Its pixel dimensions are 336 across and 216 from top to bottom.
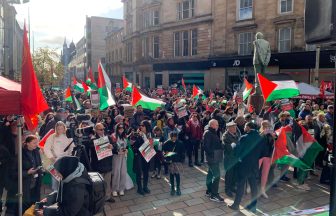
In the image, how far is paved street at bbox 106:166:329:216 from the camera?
6.39 m

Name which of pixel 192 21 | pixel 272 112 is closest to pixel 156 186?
pixel 272 112

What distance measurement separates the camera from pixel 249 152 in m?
6.17

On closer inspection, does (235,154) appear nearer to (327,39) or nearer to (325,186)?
(325,186)

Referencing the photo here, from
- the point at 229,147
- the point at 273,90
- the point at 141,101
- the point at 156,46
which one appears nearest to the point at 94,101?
the point at 141,101

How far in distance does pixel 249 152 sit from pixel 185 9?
3057 centimetres

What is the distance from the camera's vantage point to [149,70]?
3931 centimetres

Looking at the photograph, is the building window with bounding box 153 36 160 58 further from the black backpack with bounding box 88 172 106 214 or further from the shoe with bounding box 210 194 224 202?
the black backpack with bounding box 88 172 106 214

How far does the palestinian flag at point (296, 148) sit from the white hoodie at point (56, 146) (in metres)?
4.94

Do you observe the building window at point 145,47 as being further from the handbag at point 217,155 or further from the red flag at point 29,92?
the red flag at point 29,92

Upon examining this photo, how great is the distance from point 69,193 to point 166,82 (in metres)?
33.5

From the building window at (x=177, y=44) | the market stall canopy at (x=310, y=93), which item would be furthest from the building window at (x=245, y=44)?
the market stall canopy at (x=310, y=93)

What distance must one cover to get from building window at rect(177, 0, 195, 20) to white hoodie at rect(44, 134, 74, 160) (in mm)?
29354

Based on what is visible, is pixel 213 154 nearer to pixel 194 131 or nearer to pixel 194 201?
pixel 194 201

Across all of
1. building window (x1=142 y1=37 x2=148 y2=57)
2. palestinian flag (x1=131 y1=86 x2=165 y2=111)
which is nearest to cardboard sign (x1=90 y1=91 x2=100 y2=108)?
palestinian flag (x1=131 y1=86 x2=165 y2=111)
